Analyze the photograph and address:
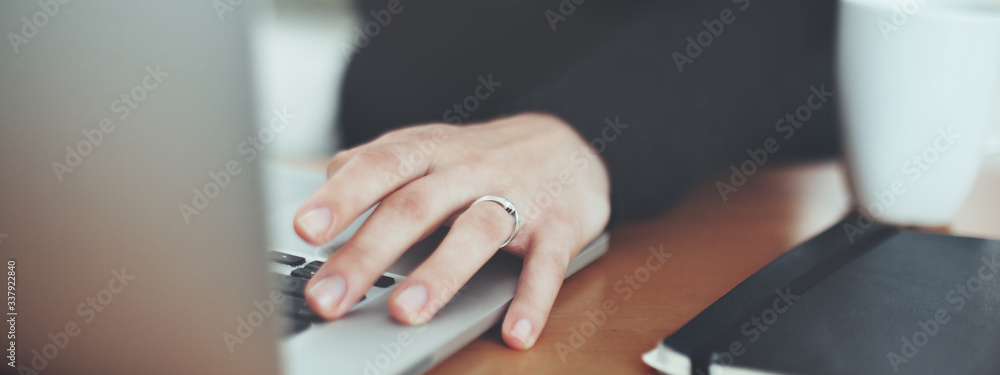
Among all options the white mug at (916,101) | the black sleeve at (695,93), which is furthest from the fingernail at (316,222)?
the white mug at (916,101)

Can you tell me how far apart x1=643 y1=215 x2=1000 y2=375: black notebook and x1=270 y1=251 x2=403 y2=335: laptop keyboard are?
0.42ft

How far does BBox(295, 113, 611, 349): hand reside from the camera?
0.97ft

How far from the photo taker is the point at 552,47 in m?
A: 0.74

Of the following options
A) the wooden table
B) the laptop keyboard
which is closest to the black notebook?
the wooden table

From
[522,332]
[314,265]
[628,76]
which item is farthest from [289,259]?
[628,76]

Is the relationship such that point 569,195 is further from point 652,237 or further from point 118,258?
point 118,258

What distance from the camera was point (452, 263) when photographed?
330 mm

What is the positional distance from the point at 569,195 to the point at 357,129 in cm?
51

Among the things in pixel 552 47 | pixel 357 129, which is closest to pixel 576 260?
pixel 552 47

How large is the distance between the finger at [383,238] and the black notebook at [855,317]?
13cm

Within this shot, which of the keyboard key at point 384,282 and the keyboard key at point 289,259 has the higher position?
the keyboard key at point 289,259

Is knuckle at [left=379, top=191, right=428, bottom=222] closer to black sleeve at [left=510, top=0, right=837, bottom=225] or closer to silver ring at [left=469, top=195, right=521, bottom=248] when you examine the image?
silver ring at [left=469, top=195, right=521, bottom=248]

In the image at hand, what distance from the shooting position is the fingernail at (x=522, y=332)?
30 centimetres

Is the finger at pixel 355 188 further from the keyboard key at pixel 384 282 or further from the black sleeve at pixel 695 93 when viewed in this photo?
the black sleeve at pixel 695 93
